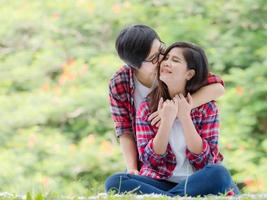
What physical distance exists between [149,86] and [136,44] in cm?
21

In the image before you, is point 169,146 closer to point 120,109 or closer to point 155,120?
point 155,120

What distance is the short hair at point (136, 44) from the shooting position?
8.98 ft

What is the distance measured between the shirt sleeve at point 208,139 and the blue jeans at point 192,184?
0.10 meters

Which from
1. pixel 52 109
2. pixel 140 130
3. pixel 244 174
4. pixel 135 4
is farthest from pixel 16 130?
pixel 140 130

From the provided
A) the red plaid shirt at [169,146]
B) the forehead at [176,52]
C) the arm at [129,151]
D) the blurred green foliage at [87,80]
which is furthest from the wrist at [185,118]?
the blurred green foliage at [87,80]

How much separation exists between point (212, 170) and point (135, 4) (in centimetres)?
385

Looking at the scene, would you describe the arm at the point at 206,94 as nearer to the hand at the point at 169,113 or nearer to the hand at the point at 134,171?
the hand at the point at 169,113

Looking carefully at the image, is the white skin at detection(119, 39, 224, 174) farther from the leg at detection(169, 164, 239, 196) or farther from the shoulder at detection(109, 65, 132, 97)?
the leg at detection(169, 164, 239, 196)

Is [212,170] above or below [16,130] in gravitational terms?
above

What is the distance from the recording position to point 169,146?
8.71 ft

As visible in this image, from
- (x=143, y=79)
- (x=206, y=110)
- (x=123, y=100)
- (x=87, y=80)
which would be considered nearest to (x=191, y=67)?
(x=206, y=110)

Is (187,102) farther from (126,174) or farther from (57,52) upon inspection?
Result: (57,52)

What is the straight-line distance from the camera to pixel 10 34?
6367mm

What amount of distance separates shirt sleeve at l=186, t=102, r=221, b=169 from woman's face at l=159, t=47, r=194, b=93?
12 centimetres
